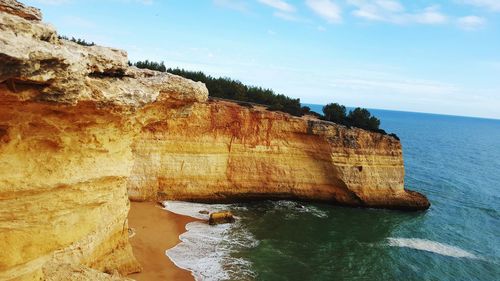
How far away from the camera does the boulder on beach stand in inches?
802

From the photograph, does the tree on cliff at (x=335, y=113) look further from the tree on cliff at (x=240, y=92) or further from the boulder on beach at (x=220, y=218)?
the boulder on beach at (x=220, y=218)

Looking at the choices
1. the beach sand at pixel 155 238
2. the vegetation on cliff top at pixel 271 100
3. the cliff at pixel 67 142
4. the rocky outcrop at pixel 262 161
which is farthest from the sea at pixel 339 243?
the vegetation on cliff top at pixel 271 100

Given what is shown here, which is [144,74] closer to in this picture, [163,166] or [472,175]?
[163,166]

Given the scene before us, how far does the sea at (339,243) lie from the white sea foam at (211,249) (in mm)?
40

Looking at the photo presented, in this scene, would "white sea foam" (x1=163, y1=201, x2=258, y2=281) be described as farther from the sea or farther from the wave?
the wave

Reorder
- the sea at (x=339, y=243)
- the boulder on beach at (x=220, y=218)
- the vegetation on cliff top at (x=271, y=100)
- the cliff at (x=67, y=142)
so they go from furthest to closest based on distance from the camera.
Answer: the vegetation on cliff top at (x=271, y=100) → the boulder on beach at (x=220, y=218) → the sea at (x=339, y=243) → the cliff at (x=67, y=142)

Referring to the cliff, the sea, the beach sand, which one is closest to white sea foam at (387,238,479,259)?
the sea

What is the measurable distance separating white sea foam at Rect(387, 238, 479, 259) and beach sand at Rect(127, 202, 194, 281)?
1158 centimetres

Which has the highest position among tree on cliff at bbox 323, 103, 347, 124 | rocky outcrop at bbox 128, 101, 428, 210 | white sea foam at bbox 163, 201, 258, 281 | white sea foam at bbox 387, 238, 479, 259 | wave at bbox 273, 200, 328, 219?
tree on cliff at bbox 323, 103, 347, 124

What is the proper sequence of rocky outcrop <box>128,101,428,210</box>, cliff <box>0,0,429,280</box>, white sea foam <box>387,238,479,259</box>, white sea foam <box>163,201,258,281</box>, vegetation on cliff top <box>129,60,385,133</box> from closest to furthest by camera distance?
1. cliff <box>0,0,429,280</box>
2. white sea foam <box>163,201,258,281</box>
3. white sea foam <box>387,238,479,259</box>
4. rocky outcrop <box>128,101,428,210</box>
5. vegetation on cliff top <box>129,60,385,133</box>

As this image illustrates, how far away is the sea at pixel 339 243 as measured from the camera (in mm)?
16625

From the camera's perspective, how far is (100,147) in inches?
400

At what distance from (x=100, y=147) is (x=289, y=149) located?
57.3 ft

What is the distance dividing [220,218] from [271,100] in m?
17.1
